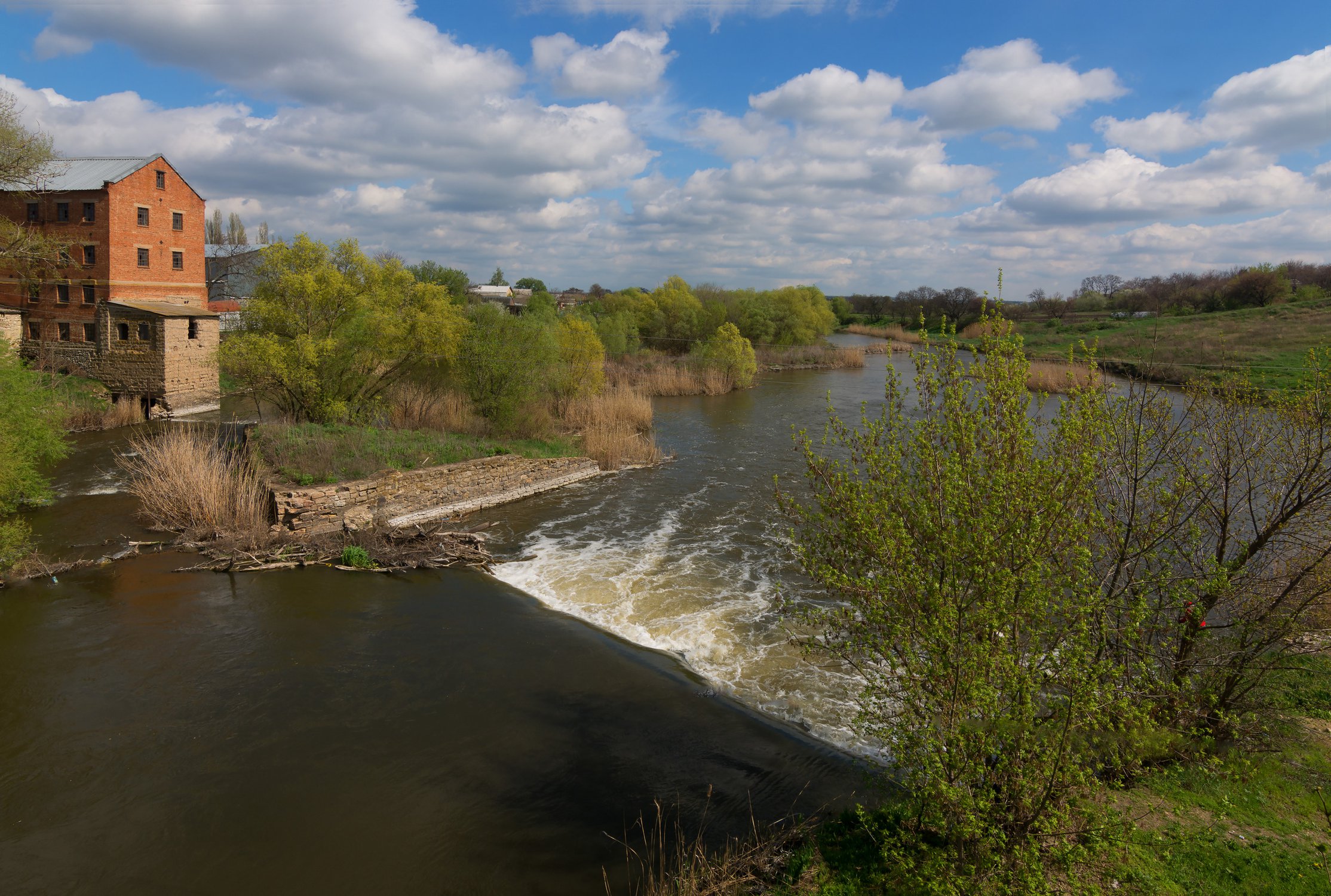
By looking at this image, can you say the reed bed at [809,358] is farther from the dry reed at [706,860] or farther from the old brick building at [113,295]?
the dry reed at [706,860]

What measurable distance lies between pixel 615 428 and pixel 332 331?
9.45m

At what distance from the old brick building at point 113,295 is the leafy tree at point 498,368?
610 inches

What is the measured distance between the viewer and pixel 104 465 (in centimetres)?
2044

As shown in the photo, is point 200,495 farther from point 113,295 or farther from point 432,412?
point 113,295

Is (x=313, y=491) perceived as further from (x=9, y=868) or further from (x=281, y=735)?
(x=9, y=868)

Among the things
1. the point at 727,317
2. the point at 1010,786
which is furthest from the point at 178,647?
the point at 727,317

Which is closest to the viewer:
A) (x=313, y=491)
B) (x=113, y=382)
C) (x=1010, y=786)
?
(x=1010, y=786)

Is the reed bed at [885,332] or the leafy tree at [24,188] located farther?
the reed bed at [885,332]

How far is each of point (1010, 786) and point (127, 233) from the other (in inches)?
1544

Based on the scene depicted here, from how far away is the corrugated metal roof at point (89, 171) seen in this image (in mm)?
30484

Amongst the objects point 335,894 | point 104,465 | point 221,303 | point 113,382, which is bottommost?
point 335,894

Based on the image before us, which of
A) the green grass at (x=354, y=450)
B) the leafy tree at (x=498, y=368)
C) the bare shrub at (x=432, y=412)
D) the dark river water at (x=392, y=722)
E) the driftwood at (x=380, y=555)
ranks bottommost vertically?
the dark river water at (x=392, y=722)

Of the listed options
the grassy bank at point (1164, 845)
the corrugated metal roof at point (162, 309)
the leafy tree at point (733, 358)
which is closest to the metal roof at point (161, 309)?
the corrugated metal roof at point (162, 309)

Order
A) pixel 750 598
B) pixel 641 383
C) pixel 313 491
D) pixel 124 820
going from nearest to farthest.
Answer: pixel 124 820, pixel 750 598, pixel 313 491, pixel 641 383
